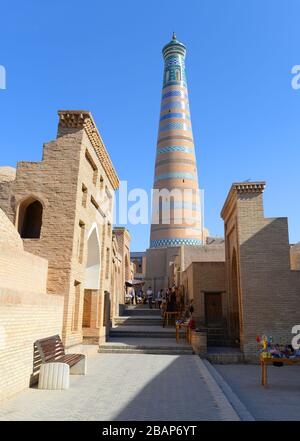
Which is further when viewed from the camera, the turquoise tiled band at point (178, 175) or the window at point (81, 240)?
the turquoise tiled band at point (178, 175)

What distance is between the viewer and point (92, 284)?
12.3m

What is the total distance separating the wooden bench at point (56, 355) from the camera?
632 cm

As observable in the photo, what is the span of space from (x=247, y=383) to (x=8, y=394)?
4652 millimetres

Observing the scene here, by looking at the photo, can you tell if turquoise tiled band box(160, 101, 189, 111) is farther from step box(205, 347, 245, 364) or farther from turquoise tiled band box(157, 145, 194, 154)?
step box(205, 347, 245, 364)

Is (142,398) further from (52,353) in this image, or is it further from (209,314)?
(209,314)

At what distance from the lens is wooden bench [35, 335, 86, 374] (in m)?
6.32

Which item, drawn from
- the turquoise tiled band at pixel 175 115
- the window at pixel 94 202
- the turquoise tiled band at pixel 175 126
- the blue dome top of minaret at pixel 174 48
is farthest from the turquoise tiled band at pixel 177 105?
the window at pixel 94 202

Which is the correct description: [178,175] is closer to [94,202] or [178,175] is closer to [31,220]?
[94,202]

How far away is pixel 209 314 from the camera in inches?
594

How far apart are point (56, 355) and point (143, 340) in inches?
236

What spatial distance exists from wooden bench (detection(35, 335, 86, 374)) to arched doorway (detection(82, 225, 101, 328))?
14.4ft

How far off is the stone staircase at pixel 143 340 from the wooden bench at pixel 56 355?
364cm

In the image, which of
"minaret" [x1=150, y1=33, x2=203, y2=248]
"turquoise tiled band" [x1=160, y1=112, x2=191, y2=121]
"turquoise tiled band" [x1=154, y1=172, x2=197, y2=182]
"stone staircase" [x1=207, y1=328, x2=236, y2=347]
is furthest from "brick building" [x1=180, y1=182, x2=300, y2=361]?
"turquoise tiled band" [x1=160, y1=112, x2=191, y2=121]

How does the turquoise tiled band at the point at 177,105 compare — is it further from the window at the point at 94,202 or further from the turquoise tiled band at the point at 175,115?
the window at the point at 94,202
